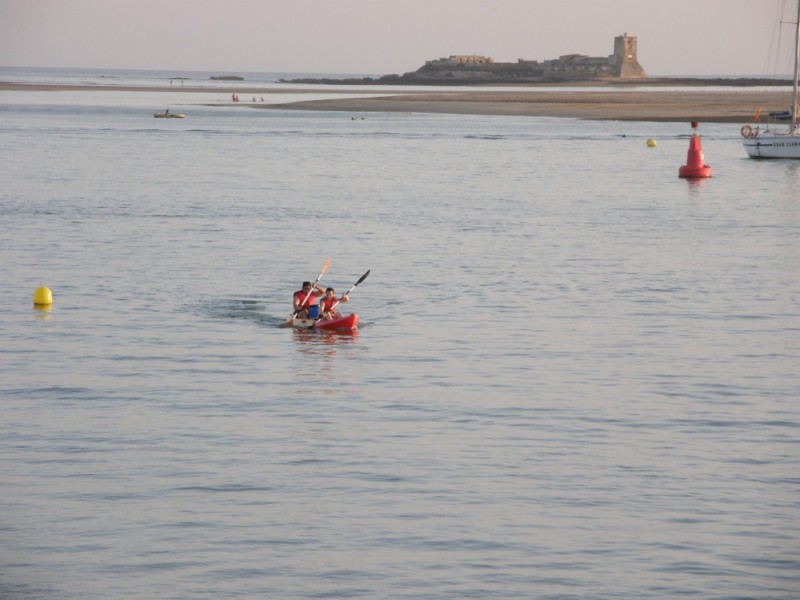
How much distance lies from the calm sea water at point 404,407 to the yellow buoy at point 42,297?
1.36ft

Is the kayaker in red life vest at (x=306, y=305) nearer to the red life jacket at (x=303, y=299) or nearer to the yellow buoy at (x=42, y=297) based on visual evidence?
the red life jacket at (x=303, y=299)

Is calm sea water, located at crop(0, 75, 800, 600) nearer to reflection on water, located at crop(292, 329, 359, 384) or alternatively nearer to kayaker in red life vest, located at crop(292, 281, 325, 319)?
reflection on water, located at crop(292, 329, 359, 384)

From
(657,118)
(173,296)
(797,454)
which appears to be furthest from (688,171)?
(657,118)

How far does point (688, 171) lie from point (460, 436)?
151 ft

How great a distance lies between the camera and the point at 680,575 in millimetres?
13258

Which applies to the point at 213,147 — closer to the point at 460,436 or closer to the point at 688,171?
the point at 688,171

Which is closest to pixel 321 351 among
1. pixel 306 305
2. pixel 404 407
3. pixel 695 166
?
pixel 306 305

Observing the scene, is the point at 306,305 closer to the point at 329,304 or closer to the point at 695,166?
the point at 329,304

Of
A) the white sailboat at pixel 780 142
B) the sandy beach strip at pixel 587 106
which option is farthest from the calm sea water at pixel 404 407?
the sandy beach strip at pixel 587 106

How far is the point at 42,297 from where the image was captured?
28.3m

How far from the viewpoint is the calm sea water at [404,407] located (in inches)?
537

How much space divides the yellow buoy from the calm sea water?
0.42 meters

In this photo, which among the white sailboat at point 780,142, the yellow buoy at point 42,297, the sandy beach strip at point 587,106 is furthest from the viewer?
the sandy beach strip at point 587,106

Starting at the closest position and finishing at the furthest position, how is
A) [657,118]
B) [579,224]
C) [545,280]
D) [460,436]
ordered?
[460,436]
[545,280]
[579,224]
[657,118]
